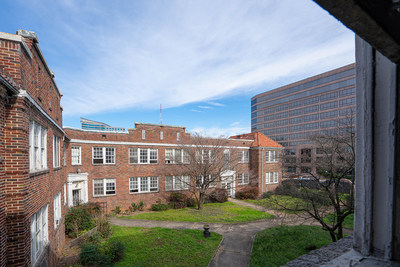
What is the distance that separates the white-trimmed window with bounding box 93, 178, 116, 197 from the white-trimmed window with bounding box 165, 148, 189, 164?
5.70 m

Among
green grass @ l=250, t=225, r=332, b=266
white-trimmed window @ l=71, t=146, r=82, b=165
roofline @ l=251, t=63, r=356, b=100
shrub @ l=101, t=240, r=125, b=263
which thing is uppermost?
roofline @ l=251, t=63, r=356, b=100

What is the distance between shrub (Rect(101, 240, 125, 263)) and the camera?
9331 millimetres

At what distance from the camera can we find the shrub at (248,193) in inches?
945

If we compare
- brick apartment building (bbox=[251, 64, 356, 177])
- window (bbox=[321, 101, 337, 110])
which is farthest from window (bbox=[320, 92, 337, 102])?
window (bbox=[321, 101, 337, 110])

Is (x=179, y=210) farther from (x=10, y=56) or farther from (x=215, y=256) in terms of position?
(x=10, y=56)

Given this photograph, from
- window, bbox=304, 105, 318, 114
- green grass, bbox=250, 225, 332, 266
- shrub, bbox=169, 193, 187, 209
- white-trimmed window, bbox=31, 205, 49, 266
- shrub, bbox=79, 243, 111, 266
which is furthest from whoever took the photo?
A: window, bbox=304, 105, 318, 114

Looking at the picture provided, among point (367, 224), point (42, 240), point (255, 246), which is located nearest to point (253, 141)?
point (255, 246)

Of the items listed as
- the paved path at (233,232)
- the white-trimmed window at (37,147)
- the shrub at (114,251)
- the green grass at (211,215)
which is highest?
the white-trimmed window at (37,147)

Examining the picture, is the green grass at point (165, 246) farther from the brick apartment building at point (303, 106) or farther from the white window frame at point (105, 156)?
the brick apartment building at point (303, 106)

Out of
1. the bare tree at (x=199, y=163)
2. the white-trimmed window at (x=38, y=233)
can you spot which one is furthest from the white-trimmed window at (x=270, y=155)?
the white-trimmed window at (x=38, y=233)

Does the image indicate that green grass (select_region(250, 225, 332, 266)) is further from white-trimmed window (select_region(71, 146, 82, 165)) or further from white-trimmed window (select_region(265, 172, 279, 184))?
white-trimmed window (select_region(71, 146, 82, 165))

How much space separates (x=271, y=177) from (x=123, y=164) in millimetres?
18592

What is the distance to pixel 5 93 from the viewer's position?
5215mm

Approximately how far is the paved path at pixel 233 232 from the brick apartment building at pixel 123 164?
346cm
